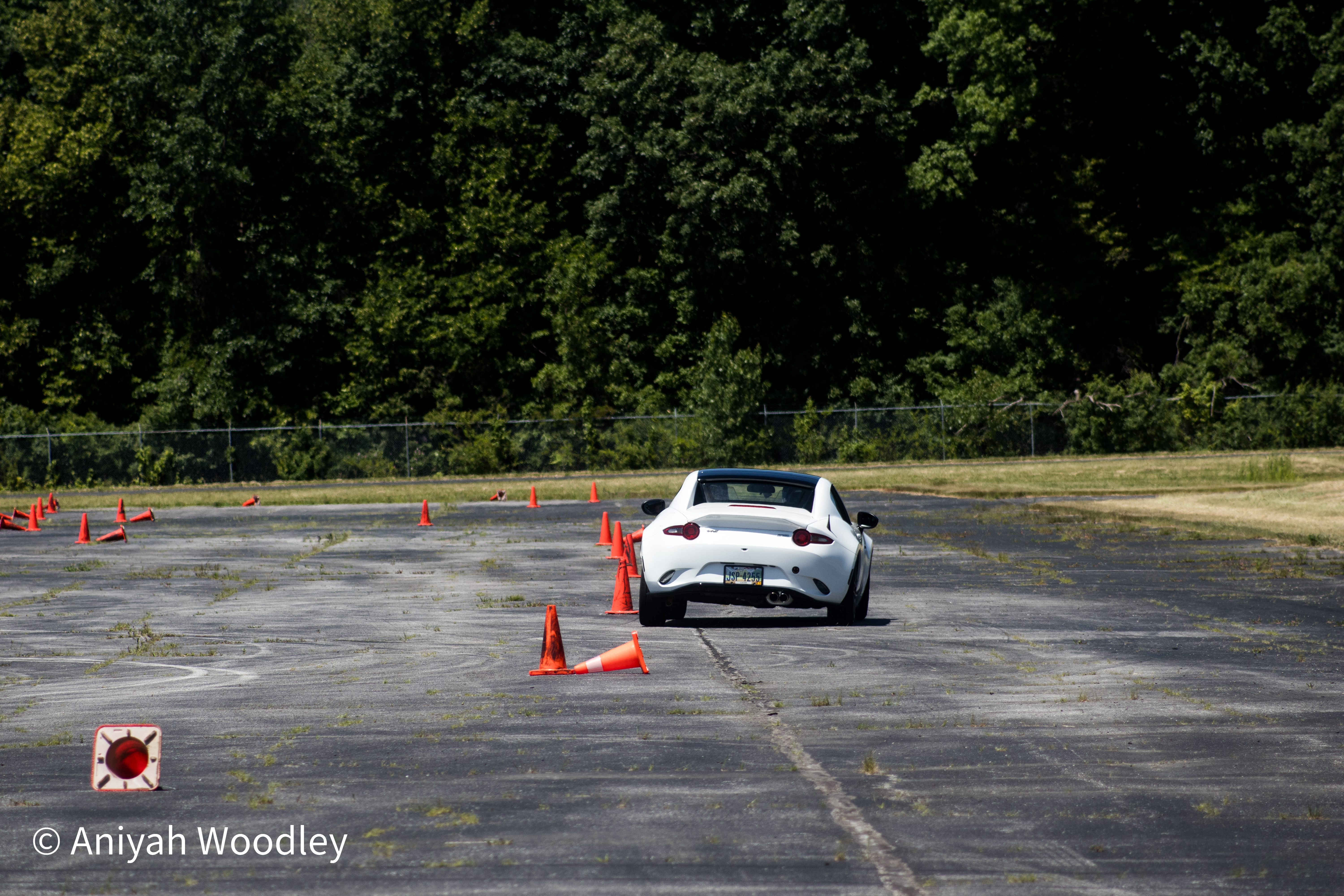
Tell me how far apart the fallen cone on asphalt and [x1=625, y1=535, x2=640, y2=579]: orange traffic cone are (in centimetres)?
996

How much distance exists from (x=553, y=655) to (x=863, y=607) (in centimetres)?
466

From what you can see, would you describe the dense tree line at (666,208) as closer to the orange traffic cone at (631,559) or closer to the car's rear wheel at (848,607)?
the orange traffic cone at (631,559)

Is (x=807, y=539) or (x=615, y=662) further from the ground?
(x=807, y=539)

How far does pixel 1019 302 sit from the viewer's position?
201 ft

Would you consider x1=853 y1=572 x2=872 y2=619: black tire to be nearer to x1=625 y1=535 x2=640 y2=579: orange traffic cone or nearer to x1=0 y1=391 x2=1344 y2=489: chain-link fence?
x1=625 y1=535 x2=640 y2=579: orange traffic cone

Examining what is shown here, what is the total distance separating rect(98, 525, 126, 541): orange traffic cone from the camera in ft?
90.4

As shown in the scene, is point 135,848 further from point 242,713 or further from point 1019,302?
point 1019,302

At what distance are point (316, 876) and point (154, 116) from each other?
58.2 metres

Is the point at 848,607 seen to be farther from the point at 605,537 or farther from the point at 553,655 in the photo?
the point at 605,537

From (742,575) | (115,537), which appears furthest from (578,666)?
(115,537)

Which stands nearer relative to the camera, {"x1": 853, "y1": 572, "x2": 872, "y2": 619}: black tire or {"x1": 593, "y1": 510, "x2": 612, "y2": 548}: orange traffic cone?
{"x1": 853, "y1": 572, "x2": 872, "y2": 619}: black tire

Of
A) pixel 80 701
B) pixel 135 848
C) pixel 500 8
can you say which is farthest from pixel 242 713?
pixel 500 8

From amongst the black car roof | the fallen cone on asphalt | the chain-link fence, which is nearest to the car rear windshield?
the black car roof

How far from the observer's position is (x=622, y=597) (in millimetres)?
16391
